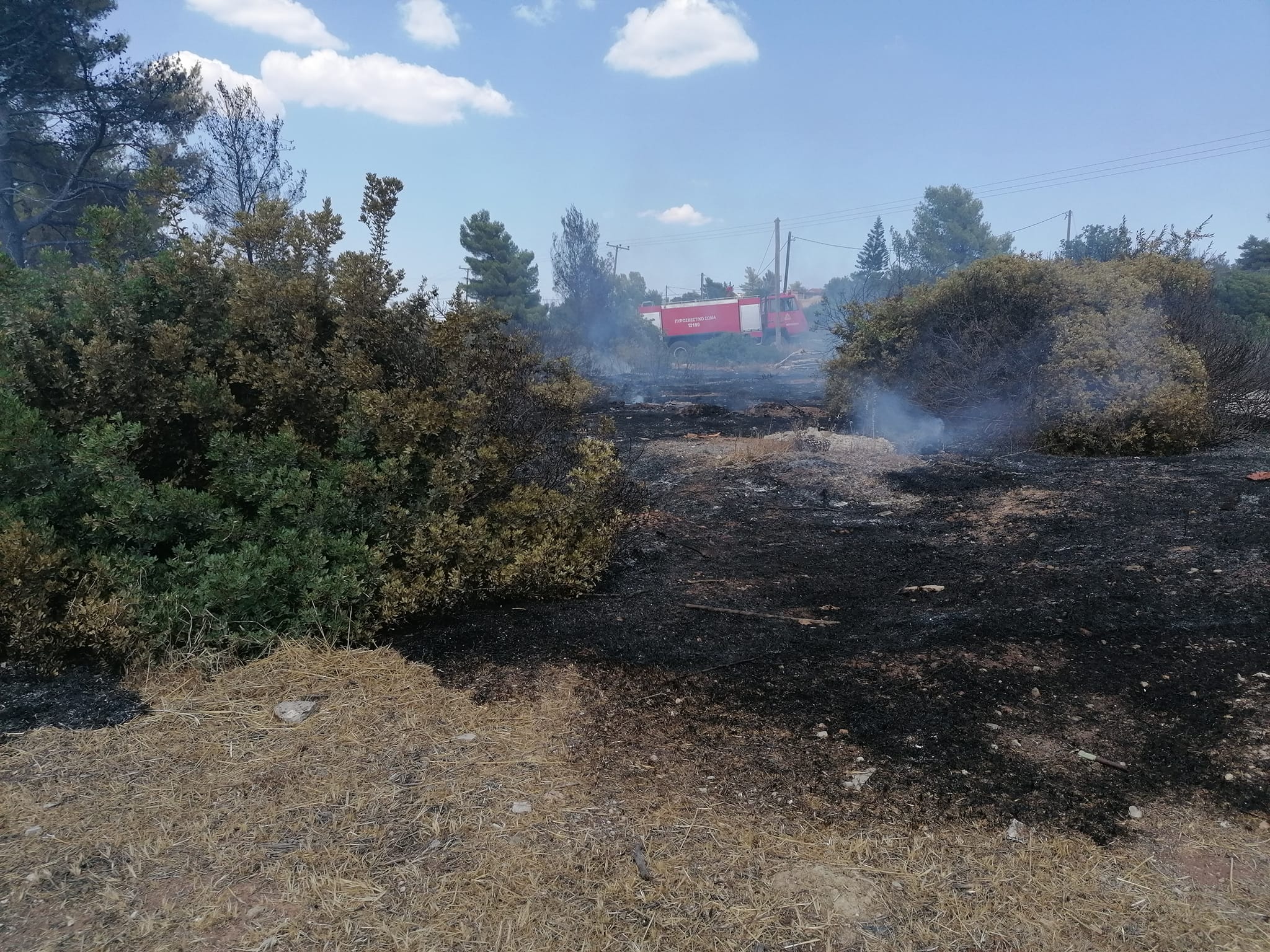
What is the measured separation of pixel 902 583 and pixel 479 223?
31.4 meters

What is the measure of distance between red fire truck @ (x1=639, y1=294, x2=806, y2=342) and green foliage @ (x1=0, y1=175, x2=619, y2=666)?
3739 centimetres

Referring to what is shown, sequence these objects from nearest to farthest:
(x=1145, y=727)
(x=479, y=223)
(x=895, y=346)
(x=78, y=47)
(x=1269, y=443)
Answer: (x=1145, y=727), (x=1269, y=443), (x=895, y=346), (x=78, y=47), (x=479, y=223)

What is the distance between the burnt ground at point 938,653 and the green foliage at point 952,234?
38.3 metres

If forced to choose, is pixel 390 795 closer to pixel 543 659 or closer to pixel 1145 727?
pixel 543 659

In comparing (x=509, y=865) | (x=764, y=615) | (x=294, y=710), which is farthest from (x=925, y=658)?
(x=294, y=710)

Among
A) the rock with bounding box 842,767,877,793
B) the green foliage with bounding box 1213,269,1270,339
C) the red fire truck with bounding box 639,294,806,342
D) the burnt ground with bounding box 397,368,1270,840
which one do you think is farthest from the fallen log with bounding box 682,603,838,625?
the red fire truck with bounding box 639,294,806,342

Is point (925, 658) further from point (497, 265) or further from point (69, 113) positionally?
point (497, 265)

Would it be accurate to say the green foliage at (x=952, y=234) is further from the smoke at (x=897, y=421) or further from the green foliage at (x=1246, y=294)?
the smoke at (x=897, y=421)

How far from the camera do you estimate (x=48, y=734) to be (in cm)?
309

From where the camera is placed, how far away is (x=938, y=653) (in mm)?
3801


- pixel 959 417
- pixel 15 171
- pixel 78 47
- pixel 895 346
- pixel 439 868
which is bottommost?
pixel 439 868

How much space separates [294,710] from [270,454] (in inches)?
59.1

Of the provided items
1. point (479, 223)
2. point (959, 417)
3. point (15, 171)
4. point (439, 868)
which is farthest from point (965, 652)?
point (479, 223)

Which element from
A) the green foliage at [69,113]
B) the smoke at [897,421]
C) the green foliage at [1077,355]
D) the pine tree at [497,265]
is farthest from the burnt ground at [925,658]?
the pine tree at [497,265]
